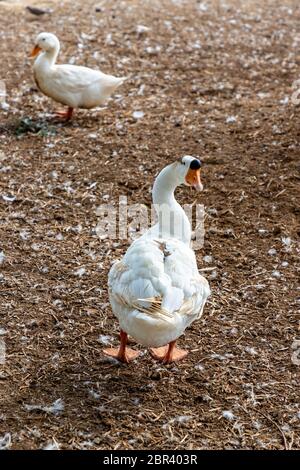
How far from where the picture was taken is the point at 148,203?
6129 mm

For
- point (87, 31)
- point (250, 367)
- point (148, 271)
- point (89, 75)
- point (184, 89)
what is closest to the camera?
point (148, 271)

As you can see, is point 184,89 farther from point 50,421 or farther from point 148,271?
point 50,421

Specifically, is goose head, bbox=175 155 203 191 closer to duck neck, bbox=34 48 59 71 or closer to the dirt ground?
the dirt ground

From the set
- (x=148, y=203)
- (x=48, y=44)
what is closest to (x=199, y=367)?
(x=148, y=203)

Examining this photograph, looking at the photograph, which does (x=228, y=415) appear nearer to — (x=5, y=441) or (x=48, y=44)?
(x=5, y=441)

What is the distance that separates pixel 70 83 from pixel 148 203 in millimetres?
1752

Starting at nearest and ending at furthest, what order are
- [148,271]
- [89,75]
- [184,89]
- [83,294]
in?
1. [148,271]
2. [83,294]
3. [89,75]
4. [184,89]

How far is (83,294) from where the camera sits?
502 centimetres

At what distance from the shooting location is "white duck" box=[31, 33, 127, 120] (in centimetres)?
715

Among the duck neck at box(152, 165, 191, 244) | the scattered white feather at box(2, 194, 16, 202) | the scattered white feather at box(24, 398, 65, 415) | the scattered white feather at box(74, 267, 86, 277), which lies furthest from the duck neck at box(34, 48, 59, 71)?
the scattered white feather at box(24, 398, 65, 415)

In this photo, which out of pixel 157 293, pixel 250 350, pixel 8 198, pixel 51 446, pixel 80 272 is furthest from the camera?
pixel 8 198

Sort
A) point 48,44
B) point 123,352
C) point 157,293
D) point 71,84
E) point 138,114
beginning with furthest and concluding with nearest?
1. point 138,114
2. point 48,44
3. point 71,84
4. point 123,352
5. point 157,293

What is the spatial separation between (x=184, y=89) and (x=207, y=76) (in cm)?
45
